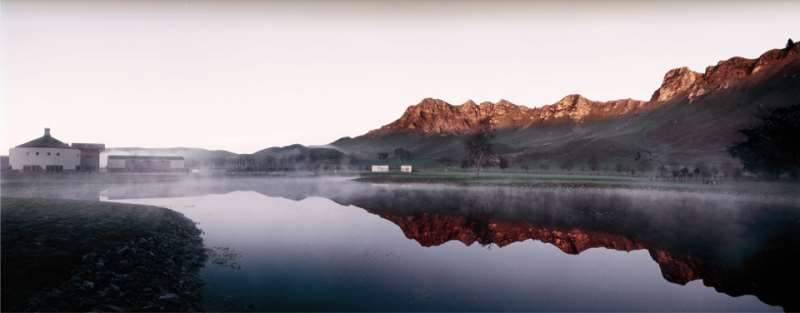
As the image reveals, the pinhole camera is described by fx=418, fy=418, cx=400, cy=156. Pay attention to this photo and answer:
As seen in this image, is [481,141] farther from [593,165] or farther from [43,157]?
[43,157]

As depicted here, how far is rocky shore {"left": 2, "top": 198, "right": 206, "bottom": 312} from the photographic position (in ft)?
50.2

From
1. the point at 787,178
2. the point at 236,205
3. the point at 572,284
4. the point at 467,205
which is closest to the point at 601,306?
the point at 572,284

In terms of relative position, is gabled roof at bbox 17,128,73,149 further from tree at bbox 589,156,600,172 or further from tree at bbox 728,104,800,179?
tree at bbox 589,156,600,172

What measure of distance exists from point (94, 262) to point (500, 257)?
70.6 ft

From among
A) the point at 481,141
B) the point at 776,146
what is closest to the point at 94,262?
the point at 776,146

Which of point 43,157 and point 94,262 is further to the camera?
point 43,157

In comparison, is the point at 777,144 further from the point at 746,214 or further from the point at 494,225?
the point at 494,225

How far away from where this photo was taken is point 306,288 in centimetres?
1909

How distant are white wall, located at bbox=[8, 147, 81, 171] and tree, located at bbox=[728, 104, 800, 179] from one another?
13598 centimetres

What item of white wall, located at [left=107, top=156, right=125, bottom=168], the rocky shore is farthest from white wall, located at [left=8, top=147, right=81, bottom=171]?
the rocky shore

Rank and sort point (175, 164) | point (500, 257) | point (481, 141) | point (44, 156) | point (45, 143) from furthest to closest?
point (481, 141)
point (175, 164)
point (45, 143)
point (44, 156)
point (500, 257)

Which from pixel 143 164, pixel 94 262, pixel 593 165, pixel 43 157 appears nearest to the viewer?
pixel 94 262

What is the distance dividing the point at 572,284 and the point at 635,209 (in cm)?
3167

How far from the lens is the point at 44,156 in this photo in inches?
3472
